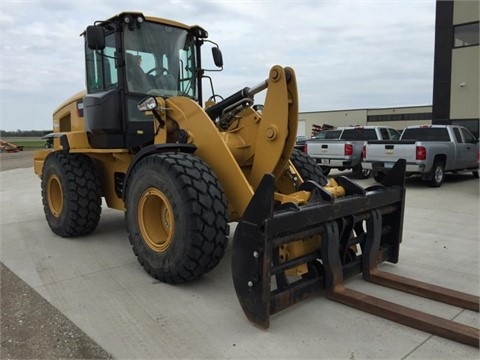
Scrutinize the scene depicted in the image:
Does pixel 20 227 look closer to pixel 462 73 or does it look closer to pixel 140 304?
pixel 140 304

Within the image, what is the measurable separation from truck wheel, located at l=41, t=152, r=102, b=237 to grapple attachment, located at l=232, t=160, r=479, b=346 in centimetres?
309

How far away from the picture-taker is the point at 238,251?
10.3 feet

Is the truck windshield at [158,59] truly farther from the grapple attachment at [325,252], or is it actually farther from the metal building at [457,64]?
the metal building at [457,64]

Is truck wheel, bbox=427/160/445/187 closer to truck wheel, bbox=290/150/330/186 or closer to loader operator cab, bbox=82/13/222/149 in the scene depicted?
truck wheel, bbox=290/150/330/186

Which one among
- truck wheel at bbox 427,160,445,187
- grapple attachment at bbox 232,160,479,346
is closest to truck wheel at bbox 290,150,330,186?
grapple attachment at bbox 232,160,479,346

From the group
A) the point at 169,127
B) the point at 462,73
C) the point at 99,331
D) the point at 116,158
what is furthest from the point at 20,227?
the point at 462,73

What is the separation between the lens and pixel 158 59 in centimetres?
516

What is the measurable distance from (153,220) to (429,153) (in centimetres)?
884

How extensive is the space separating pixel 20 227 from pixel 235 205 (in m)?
4.58

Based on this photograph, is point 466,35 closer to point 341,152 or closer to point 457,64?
point 457,64

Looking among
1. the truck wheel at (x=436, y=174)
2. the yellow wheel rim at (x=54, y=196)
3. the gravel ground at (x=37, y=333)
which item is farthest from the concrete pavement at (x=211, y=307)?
the truck wheel at (x=436, y=174)

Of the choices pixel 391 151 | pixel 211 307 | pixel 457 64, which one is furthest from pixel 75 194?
pixel 457 64

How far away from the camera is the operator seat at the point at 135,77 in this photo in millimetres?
4984

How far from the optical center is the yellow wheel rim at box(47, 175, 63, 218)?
6.11 meters
